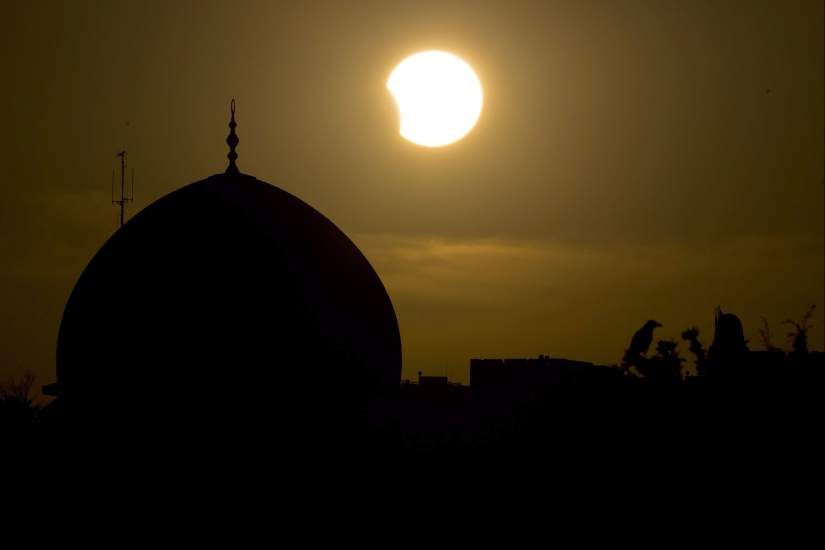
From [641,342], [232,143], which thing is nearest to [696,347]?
[641,342]

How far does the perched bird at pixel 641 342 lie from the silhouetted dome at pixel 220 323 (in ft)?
35.7

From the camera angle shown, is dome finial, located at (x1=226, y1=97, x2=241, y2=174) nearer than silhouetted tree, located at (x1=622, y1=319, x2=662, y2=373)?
Yes

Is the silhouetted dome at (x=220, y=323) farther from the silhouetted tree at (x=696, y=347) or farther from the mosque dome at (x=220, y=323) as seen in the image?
the silhouetted tree at (x=696, y=347)

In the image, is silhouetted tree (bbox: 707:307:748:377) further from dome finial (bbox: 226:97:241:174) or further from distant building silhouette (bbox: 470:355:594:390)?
dome finial (bbox: 226:97:241:174)

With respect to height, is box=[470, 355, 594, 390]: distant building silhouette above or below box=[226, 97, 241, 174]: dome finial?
below

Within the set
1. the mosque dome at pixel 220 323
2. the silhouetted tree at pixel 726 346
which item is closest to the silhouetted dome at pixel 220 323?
the mosque dome at pixel 220 323

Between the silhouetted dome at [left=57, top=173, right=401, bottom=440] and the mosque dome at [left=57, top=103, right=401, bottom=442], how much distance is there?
0.07 ft

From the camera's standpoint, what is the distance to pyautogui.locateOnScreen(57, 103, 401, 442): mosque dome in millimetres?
18375

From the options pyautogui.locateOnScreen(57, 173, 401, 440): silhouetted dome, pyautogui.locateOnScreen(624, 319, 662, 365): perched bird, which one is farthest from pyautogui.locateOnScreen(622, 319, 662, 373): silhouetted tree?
pyautogui.locateOnScreen(57, 173, 401, 440): silhouetted dome

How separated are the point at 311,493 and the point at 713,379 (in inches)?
344

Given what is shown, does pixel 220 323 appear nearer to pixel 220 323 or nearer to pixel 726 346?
pixel 220 323

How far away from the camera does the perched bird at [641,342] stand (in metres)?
29.0

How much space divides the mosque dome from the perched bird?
10895 mm

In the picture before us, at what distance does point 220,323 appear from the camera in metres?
18.4
